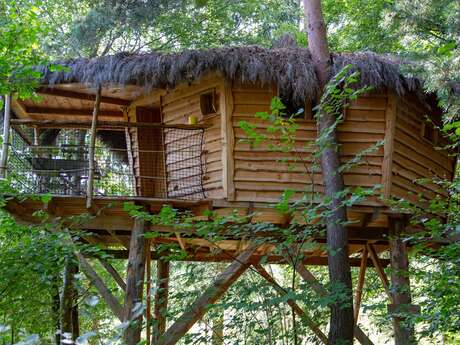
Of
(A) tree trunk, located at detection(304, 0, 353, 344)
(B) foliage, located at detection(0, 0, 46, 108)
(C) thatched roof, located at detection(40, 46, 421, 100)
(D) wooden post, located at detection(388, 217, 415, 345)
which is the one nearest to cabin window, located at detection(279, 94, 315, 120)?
(C) thatched roof, located at detection(40, 46, 421, 100)

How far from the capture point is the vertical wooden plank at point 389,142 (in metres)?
8.46

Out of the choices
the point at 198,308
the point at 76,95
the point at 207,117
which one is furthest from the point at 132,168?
the point at 198,308

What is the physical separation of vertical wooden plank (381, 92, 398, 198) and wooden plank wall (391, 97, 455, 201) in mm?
113

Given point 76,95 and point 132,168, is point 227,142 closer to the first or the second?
point 132,168

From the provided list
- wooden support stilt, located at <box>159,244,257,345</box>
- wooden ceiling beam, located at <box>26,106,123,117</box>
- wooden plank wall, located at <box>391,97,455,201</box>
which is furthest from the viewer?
wooden ceiling beam, located at <box>26,106,123,117</box>

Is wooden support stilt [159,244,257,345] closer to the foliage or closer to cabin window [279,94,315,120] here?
cabin window [279,94,315,120]

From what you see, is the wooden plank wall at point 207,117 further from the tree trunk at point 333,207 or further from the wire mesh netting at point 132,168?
the tree trunk at point 333,207

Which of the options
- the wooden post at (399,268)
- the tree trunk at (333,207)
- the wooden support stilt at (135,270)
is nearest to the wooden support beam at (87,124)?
the wooden support stilt at (135,270)

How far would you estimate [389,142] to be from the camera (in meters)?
8.52

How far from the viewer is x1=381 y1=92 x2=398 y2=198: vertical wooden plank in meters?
8.46

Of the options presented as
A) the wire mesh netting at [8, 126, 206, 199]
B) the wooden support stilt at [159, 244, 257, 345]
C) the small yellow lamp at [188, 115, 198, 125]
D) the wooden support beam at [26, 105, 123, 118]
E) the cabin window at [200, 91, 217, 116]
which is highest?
the wooden support beam at [26, 105, 123, 118]

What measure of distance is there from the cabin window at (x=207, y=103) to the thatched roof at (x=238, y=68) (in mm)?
455

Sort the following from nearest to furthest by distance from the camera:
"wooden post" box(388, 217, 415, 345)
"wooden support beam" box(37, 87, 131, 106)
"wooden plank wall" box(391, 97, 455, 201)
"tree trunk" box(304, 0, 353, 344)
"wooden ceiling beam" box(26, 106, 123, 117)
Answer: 1. "tree trunk" box(304, 0, 353, 344)
2. "wooden post" box(388, 217, 415, 345)
3. "wooden plank wall" box(391, 97, 455, 201)
4. "wooden support beam" box(37, 87, 131, 106)
5. "wooden ceiling beam" box(26, 106, 123, 117)

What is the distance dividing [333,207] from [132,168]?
4602 millimetres
